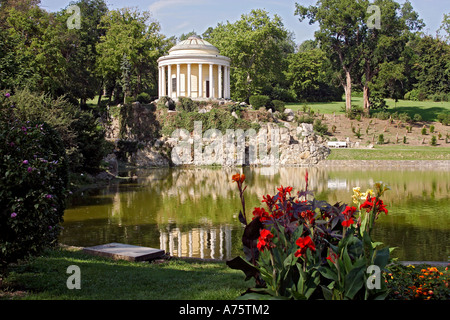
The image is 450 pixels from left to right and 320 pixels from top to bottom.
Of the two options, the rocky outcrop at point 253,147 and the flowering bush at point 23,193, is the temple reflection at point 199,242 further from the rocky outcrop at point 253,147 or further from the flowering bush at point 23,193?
the rocky outcrop at point 253,147

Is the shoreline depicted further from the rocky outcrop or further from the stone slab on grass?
the stone slab on grass

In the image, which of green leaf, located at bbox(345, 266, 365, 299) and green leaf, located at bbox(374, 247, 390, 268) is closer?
green leaf, located at bbox(345, 266, 365, 299)

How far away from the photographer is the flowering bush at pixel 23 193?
6562 mm

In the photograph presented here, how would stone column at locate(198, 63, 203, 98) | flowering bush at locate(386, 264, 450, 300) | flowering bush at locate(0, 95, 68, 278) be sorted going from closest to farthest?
flowering bush at locate(386, 264, 450, 300) < flowering bush at locate(0, 95, 68, 278) < stone column at locate(198, 63, 203, 98)

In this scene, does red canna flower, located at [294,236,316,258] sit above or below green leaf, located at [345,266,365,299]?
above

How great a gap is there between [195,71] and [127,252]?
4529 cm

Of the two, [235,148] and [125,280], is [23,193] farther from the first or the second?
[235,148]

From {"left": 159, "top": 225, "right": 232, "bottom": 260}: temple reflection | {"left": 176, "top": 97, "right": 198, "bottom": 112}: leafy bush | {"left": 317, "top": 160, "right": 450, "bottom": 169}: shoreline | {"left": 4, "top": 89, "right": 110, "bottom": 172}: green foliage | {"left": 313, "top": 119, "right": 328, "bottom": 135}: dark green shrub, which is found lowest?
{"left": 159, "top": 225, "right": 232, "bottom": 260}: temple reflection

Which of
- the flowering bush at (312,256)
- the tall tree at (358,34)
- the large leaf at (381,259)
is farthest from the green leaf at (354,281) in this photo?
the tall tree at (358,34)

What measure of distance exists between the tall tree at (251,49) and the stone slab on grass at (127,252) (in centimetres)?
4929

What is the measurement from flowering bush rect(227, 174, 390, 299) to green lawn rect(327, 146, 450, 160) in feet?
121

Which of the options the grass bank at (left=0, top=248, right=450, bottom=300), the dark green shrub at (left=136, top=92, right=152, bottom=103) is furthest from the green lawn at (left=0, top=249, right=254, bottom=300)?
the dark green shrub at (left=136, top=92, right=152, bottom=103)

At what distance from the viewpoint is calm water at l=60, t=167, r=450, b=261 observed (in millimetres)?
13038

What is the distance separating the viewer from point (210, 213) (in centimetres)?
1820
